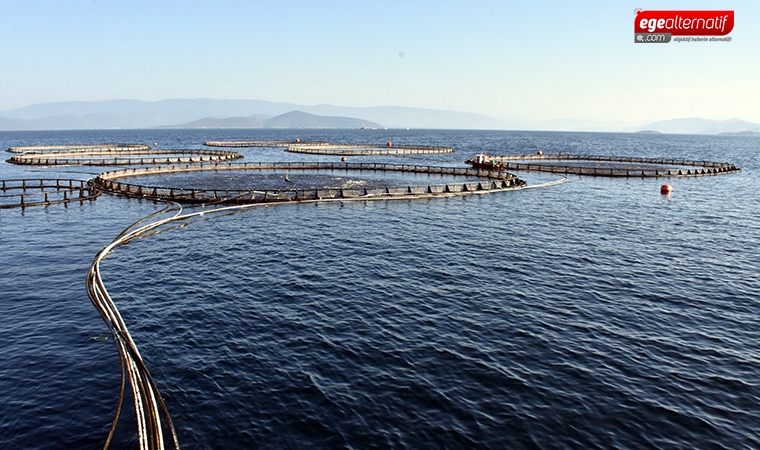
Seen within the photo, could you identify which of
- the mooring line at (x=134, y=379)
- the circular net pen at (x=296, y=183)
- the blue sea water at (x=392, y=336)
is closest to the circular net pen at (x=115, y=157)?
the circular net pen at (x=296, y=183)

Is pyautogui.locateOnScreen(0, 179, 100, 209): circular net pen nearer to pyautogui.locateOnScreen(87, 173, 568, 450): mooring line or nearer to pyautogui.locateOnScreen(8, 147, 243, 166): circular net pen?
pyautogui.locateOnScreen(87, 173, 568, 450): mooring line

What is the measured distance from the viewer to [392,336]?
25.6 meters

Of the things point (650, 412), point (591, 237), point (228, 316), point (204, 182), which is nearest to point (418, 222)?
point (591, 237)

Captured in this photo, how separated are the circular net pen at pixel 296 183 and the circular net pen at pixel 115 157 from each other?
21.6 metres

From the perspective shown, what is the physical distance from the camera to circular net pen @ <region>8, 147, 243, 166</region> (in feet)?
372

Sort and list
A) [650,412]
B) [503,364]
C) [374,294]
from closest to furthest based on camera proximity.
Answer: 1. [650,412]
2. [503,364]
3. [374,294]

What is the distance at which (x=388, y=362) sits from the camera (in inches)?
902

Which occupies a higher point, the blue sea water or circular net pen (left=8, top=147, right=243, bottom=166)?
circular net pen (left=8, top=147, right=243, bottom=166)

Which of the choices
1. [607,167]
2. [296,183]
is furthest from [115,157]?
[607,167]

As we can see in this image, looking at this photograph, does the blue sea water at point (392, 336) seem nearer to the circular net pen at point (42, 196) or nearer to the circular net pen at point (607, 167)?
the circular net pen at point (42, 196)

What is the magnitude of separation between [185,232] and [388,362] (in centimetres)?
3172

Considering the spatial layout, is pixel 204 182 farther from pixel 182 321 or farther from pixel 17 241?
pixel 182 321

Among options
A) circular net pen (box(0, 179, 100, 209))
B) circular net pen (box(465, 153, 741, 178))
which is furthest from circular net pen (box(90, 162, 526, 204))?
circular net pen (box(465, 153, 741, 178))

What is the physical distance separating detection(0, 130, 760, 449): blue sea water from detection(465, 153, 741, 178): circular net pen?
56.2m
